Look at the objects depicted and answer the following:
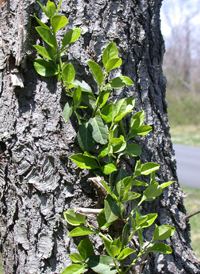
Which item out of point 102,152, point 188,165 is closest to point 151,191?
point 102,152

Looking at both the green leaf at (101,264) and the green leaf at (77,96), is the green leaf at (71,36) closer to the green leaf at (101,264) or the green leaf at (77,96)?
the green leaf at (77,96)

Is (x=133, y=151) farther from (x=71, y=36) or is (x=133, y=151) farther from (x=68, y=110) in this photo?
(x=71, y=36)

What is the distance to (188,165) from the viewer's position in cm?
602

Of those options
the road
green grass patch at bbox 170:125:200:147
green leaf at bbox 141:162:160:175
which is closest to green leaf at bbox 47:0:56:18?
green leaf at bbox 141:162:160:175

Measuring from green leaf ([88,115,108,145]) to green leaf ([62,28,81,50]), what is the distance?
20cm

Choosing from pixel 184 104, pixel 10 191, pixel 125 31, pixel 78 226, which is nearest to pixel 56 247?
pixel 78 226

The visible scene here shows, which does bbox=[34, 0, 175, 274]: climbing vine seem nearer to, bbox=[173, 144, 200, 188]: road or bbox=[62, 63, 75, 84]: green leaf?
bbox=[62, 63, 75, 84]: green leaf

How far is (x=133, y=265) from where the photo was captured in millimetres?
686

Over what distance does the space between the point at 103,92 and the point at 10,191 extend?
378 mm

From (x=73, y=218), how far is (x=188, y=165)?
5.79 meters

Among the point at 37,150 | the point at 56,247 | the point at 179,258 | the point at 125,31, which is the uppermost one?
the point at 125,31

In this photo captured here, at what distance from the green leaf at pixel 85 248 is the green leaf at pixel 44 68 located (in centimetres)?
44

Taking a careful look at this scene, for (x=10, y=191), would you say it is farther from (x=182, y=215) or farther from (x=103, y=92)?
(x=182, y=215)

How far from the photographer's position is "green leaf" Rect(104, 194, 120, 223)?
2.05 ft
